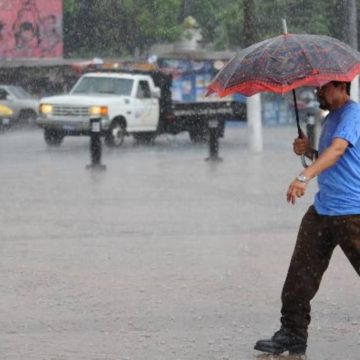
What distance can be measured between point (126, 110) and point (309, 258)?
21.0 metres

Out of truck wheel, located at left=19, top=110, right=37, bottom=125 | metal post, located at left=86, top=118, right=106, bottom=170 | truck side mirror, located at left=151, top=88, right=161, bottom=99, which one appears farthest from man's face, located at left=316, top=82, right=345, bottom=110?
truck wheel, located at left=19, top=110, right=37, bottom=125

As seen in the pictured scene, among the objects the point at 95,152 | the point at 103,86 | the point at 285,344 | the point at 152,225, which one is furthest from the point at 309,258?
the point at 103,86

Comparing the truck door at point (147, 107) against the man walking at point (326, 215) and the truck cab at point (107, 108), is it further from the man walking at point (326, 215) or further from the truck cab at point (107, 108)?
the man walking at point (326, 215)

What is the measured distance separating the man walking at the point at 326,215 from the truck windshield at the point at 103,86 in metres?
21.5

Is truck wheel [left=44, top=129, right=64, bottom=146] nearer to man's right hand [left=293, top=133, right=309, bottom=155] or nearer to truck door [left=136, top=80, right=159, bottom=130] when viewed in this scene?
truck door [left=136, top=80, right=159, bottom=130]

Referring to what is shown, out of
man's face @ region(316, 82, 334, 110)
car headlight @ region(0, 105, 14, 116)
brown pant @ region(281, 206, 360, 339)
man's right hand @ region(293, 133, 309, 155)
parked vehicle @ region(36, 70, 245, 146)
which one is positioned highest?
man's face @ region(316, 82, 334, 110)

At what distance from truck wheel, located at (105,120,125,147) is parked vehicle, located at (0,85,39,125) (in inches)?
476

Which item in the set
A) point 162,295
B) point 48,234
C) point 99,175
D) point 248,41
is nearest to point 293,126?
point 248,41

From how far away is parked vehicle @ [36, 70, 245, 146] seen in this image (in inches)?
1046

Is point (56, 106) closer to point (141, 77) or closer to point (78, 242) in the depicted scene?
point (141, 77)

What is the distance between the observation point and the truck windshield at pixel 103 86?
27953 mm

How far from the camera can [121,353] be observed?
6703 mm

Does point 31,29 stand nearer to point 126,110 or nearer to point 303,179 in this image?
point 126,110

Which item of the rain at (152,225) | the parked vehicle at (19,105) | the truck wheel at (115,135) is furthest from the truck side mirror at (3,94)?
the truck wheel at (115,135)
